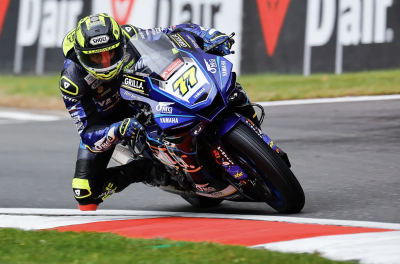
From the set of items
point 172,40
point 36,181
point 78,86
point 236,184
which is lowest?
point 36,181

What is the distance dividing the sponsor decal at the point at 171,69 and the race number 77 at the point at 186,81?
3.4 inches

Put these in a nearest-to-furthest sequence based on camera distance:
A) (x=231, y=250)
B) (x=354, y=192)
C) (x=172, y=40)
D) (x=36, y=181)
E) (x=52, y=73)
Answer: (x=231, y=250)
(x=172, y=40)
(x=354, y=192)
(x=36, y=181)
(x=52, y=73)

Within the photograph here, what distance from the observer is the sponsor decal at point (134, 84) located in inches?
186

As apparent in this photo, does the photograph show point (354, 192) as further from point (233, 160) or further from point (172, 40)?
point (172, 40)

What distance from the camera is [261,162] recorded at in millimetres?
4410

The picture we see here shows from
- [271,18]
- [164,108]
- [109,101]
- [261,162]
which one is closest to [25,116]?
[271,18]

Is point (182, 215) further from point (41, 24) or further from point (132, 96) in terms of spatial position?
point (41, 24)

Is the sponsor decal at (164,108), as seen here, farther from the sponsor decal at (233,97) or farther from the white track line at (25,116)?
the white track line at (25,116)

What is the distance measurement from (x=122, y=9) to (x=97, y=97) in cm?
919

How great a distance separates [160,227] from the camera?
4.78m

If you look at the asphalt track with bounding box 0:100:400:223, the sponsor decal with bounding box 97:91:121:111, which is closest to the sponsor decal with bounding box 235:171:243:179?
the asphalt track with bounding box 0:100:400:223

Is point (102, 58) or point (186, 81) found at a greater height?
point (102, 58)

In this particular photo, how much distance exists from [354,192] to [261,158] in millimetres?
1556

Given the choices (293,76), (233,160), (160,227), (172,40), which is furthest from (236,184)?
(293,76)
